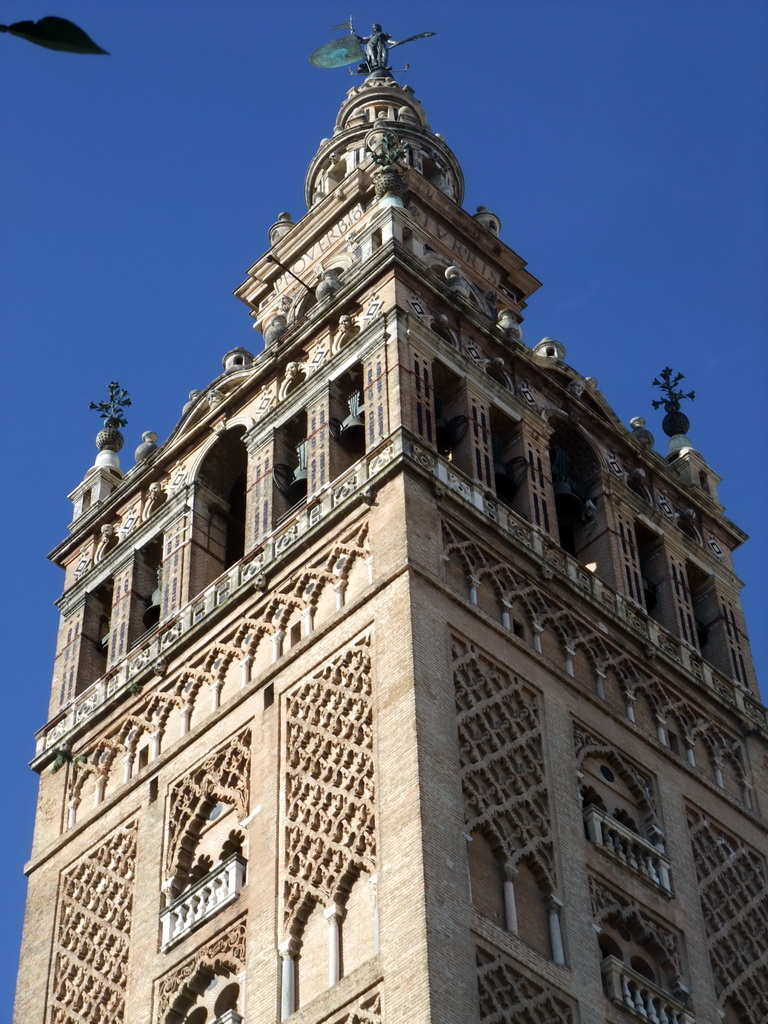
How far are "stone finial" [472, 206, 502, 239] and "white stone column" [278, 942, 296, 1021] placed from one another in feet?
62.9

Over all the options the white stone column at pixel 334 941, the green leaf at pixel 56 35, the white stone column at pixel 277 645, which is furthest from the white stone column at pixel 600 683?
the green leaf at pixel 56 35

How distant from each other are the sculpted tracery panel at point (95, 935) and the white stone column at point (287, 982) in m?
3.40

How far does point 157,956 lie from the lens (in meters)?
22.2

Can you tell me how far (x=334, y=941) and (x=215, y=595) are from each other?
8039 mm

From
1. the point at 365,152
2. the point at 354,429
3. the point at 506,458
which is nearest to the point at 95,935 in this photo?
the point at 354,429

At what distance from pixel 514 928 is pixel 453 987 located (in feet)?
6.79

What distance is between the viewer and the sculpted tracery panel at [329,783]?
66.3 ft

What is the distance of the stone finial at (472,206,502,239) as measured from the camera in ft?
117

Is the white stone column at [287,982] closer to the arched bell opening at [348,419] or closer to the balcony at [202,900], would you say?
the balcony at [202,900]

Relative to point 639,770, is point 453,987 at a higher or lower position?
lower

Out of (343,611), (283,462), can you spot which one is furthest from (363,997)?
(283,462)

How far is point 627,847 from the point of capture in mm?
22734

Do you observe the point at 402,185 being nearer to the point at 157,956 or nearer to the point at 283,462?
the point at 283,462

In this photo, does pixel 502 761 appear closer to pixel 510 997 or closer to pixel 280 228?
pixel 510 997
